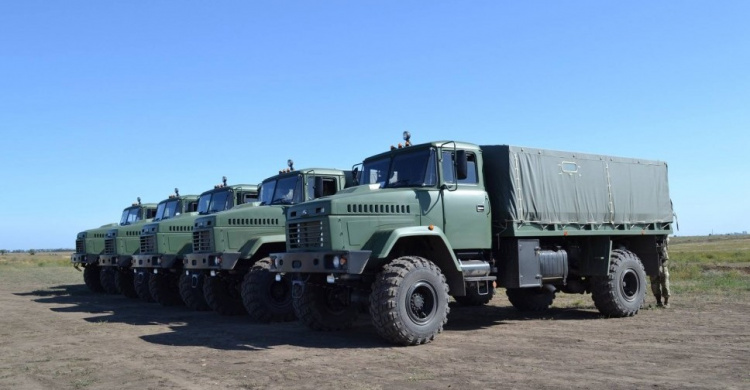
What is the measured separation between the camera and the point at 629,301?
12422 millimetres

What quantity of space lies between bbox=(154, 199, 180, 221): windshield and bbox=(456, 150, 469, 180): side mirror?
11.0 metres

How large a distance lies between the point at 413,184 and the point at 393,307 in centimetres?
219

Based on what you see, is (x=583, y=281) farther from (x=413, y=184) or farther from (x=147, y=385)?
(x=147, y=385)

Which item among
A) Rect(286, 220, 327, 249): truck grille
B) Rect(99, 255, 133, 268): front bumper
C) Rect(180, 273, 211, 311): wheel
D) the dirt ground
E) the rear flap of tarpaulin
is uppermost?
the rear flap of tarpaulin

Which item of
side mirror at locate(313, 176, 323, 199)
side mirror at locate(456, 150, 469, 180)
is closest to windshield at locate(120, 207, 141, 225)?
side mirror at locate(313, 176, 323, 199)

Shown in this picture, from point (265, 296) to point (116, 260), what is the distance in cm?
887

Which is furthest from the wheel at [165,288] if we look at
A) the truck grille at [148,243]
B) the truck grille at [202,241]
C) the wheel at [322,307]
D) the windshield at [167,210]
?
the wheel at [322,307]

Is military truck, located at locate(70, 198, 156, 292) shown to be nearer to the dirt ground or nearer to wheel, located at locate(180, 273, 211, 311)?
wheel, located at locate(180, 273, 211, 311)

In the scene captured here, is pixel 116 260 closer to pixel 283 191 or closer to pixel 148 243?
pixel 148 243

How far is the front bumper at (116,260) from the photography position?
60.6 feet

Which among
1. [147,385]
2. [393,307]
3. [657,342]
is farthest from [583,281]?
[147,385]

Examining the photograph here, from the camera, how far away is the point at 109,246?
1959cm

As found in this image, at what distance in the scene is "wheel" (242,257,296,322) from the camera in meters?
11.9

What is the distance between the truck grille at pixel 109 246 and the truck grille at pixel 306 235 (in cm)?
1138
